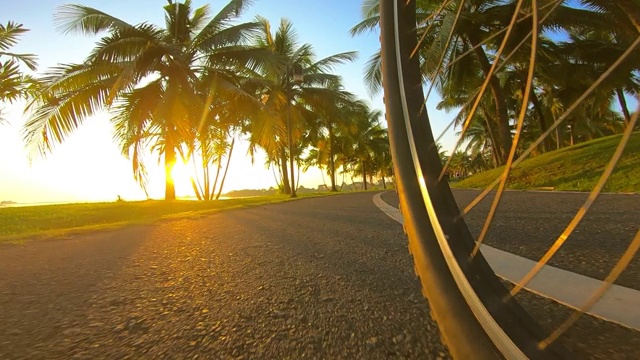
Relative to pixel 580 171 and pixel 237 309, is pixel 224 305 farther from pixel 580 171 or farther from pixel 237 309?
pixel 580 171

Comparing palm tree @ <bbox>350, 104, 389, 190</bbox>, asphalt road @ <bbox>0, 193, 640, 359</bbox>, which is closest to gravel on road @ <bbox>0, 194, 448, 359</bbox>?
asphalt road @ <bbox>0, 193, 640, 359</bbox>

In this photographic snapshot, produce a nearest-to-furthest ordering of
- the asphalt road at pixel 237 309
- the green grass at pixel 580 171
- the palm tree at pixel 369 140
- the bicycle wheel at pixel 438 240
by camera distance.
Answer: the bicycle wheel at pixel 438 240 < the asphalt road at pixel 237 309 < the green grass at pixel 580 171 < the palm tree at pixel 369 140

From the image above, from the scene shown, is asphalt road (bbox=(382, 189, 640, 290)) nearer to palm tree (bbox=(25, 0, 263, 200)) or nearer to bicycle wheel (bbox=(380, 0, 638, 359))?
bicycle wheel (bbox=(380, 0, 638, 359))

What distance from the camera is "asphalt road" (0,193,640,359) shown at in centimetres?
88

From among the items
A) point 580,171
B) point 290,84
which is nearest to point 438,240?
point 580,171

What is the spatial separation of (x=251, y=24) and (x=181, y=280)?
12.2 metres

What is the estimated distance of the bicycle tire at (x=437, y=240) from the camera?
646 millimetres

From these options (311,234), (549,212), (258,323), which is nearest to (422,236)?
(258,323)

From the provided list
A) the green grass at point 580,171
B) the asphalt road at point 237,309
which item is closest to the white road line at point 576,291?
the asphalt road at point 237,309

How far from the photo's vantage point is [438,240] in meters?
0.89

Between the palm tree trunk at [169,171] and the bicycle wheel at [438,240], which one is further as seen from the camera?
the palm tree trunk at [169,171]

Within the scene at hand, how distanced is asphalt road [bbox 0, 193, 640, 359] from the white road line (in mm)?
41

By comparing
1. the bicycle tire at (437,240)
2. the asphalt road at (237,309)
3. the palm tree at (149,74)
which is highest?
the palm tree at (149,74)

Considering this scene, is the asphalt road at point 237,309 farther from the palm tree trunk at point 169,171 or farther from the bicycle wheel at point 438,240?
the palm tree trunk at point 169,171
